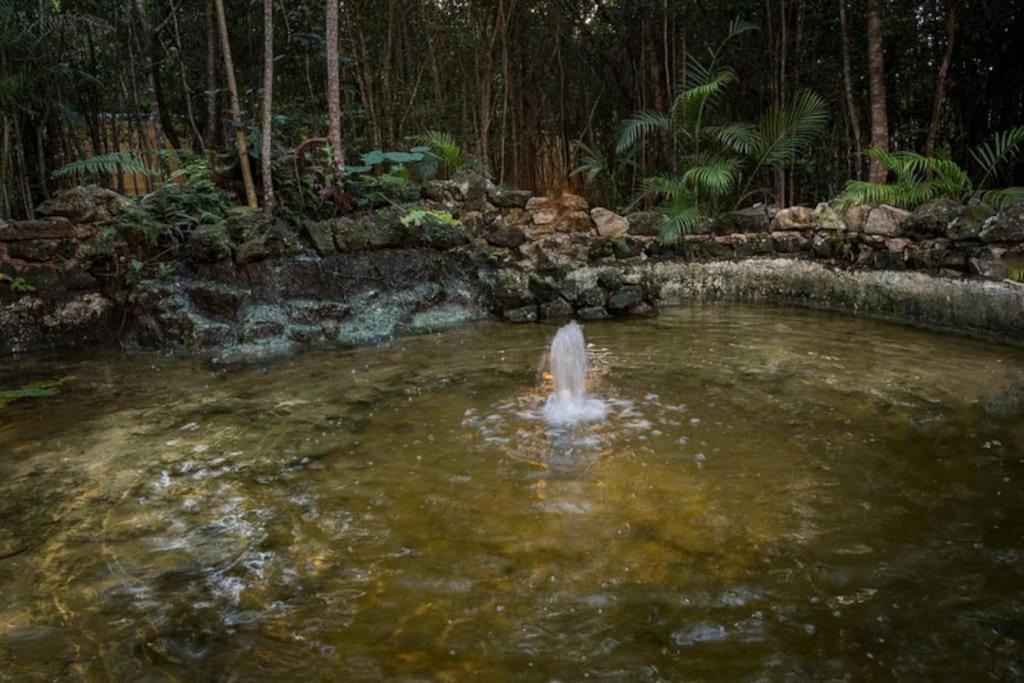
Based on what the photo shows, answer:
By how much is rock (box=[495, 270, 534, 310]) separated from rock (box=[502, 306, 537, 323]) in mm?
74

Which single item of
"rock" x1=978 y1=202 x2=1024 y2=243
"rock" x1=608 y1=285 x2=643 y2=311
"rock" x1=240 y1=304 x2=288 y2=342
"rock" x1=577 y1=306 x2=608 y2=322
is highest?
"rock" x1=978 y1=202 x2=1024 y2=243

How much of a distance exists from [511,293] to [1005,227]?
14.5 feet

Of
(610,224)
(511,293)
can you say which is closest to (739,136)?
(610,224)

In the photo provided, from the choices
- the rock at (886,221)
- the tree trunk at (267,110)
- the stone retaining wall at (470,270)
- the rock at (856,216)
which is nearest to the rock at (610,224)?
the stone retaining wall at (470,270)

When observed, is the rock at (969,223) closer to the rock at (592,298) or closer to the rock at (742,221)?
the rock at (742,221)

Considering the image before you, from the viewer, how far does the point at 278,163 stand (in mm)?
7230

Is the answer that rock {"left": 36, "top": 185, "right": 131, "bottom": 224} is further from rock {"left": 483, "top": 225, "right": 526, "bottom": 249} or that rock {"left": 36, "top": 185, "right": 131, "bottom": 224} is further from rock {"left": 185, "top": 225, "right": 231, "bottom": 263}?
rock {"left": 483, "top": 225, "right": 526, "bottom": 249}

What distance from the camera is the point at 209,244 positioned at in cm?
646

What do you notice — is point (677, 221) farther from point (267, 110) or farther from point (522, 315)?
point (267, 110)

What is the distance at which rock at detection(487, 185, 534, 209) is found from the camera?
8109 mm

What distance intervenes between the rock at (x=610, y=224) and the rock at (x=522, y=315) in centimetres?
160

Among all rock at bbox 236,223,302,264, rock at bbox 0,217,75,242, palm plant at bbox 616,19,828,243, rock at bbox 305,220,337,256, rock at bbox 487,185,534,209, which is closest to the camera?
rock at bbox 0,217,75,242

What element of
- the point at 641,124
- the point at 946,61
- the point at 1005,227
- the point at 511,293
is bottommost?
the point at 511,293

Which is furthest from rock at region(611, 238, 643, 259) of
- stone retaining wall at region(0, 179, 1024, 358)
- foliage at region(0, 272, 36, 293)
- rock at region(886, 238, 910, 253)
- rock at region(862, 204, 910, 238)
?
foliage at region(0, 272, 36, 293)
